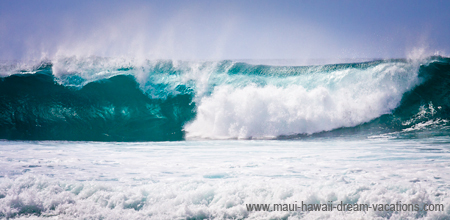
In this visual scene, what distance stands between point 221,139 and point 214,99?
2.13 m

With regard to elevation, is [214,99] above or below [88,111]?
above

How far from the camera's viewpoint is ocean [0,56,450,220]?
3.30 meters

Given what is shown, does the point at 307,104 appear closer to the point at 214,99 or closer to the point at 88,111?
the point at 214,99

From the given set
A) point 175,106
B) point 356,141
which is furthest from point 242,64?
point 356,141

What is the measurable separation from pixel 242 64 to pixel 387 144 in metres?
6.72

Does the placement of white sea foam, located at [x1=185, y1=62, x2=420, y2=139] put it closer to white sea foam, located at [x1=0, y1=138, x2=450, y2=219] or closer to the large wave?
the large wave

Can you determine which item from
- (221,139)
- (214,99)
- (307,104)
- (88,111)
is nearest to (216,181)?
(221,139)

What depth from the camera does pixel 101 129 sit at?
29.7 ft

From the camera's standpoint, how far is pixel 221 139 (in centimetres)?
816

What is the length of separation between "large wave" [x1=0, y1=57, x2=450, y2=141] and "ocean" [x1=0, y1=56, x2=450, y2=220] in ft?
0.15

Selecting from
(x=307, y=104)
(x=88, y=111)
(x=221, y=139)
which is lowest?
(x=221, y=139)

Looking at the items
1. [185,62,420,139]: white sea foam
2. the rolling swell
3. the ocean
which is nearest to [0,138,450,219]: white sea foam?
the ocean

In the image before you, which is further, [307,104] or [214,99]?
[214,99]

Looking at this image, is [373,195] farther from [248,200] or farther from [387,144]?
[387,144]
